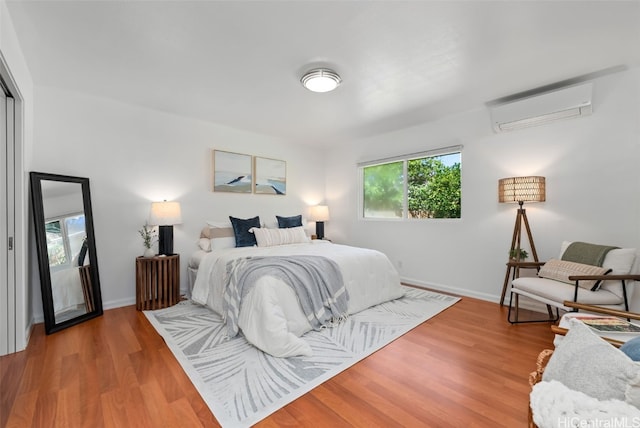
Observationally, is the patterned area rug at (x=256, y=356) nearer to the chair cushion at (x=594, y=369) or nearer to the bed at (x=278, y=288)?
the bed at (x=278, y=288)

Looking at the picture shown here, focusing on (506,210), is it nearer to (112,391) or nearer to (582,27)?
(582,27)

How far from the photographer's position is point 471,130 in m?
3.61

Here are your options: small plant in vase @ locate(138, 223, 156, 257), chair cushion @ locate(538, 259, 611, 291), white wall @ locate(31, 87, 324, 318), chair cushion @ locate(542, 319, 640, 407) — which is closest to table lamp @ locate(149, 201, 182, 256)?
small plant in vase @ locate(138, 223, 156, 257)

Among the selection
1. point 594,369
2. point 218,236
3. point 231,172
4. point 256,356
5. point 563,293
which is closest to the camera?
point 594,369

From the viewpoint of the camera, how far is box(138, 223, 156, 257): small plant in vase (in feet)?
10.6

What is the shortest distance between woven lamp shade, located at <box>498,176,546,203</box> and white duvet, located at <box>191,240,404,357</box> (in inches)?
61.2

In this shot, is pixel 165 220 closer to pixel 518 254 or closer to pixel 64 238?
pixel 64 238

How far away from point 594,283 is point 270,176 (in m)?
4.11

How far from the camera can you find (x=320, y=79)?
8.32 ft

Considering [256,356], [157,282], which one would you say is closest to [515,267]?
[256,356]

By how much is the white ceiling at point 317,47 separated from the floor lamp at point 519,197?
977 mm

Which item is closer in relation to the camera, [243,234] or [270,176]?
[243,234]

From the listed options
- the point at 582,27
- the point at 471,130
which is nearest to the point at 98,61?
the point at 582,27

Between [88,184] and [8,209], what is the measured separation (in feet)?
3.02
